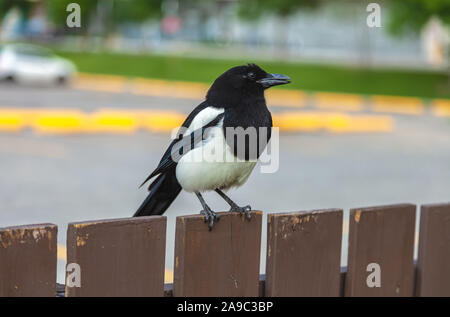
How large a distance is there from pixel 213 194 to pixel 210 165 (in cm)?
550

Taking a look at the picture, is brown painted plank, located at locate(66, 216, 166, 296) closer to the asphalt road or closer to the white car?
the asphalt road

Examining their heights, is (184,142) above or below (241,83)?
below

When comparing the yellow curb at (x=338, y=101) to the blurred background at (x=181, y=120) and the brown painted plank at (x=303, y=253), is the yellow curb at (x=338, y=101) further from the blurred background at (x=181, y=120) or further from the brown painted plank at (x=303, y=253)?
the brown painted plank at (x=303, y=253)

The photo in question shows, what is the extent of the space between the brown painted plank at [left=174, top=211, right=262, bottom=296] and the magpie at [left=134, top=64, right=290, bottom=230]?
44 cm

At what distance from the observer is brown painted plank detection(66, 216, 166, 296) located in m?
1.63

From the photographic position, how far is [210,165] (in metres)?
2.46

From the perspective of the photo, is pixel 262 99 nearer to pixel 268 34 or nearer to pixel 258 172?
pixel 258 172

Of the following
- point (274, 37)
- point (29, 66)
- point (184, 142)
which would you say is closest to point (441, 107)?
point (29, 66)

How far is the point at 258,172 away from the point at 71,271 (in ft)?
24.8

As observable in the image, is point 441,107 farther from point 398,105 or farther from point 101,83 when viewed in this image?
point 101,83

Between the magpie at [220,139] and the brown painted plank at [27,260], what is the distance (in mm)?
694

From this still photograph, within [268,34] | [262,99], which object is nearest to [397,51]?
[268,34]

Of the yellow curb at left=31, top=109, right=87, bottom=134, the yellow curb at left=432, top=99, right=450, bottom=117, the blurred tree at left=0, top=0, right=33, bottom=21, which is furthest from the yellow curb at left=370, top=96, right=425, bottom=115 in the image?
the blurred tree at left=0, top=0, right=33, bottom=21
